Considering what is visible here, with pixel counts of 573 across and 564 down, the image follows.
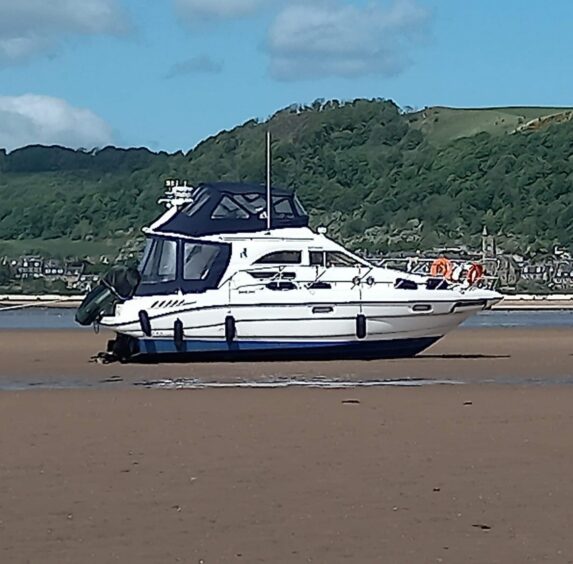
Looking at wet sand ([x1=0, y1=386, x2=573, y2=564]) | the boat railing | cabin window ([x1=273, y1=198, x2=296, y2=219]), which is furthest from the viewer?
cabin window ([x1=273, y1=198, x2=296, y2=219])

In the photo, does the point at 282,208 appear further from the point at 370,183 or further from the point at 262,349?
the point at 370,183

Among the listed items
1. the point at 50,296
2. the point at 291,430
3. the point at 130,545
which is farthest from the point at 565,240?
the point at 130,545

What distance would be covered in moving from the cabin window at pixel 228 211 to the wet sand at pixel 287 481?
28.9ft

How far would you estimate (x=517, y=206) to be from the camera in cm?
9588

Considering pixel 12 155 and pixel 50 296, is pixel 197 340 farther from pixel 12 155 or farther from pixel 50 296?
pixel 12 155

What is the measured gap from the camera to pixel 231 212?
2683 centimetres

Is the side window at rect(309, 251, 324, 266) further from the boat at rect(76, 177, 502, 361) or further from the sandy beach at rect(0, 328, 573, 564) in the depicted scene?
the sandy beach at rect(0, 328, 573, 564)

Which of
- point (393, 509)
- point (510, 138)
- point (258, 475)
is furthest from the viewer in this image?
point (510, 138)

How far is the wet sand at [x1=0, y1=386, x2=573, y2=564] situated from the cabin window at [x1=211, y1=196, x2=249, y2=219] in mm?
8808

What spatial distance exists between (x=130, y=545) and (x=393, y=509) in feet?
6.89

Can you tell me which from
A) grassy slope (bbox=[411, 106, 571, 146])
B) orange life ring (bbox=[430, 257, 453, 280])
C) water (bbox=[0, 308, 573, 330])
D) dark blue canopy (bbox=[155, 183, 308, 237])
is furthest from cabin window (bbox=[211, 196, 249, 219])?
grassy slope (bbox=[411, 106, 571, 146])

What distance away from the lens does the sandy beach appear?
939cm

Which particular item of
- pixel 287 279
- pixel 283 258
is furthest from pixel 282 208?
pixel 287 279

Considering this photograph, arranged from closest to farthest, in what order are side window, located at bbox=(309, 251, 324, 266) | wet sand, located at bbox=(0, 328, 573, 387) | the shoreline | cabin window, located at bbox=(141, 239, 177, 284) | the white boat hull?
1. wet sand, located at bbox=(0, 328, 573, 387)
2. the white boat hull
3. side window, located at bbox=(309, 251, 324, 266)
4. cabin window, located at bbox=(141, 239, 177, 284)
5. the shoreline
